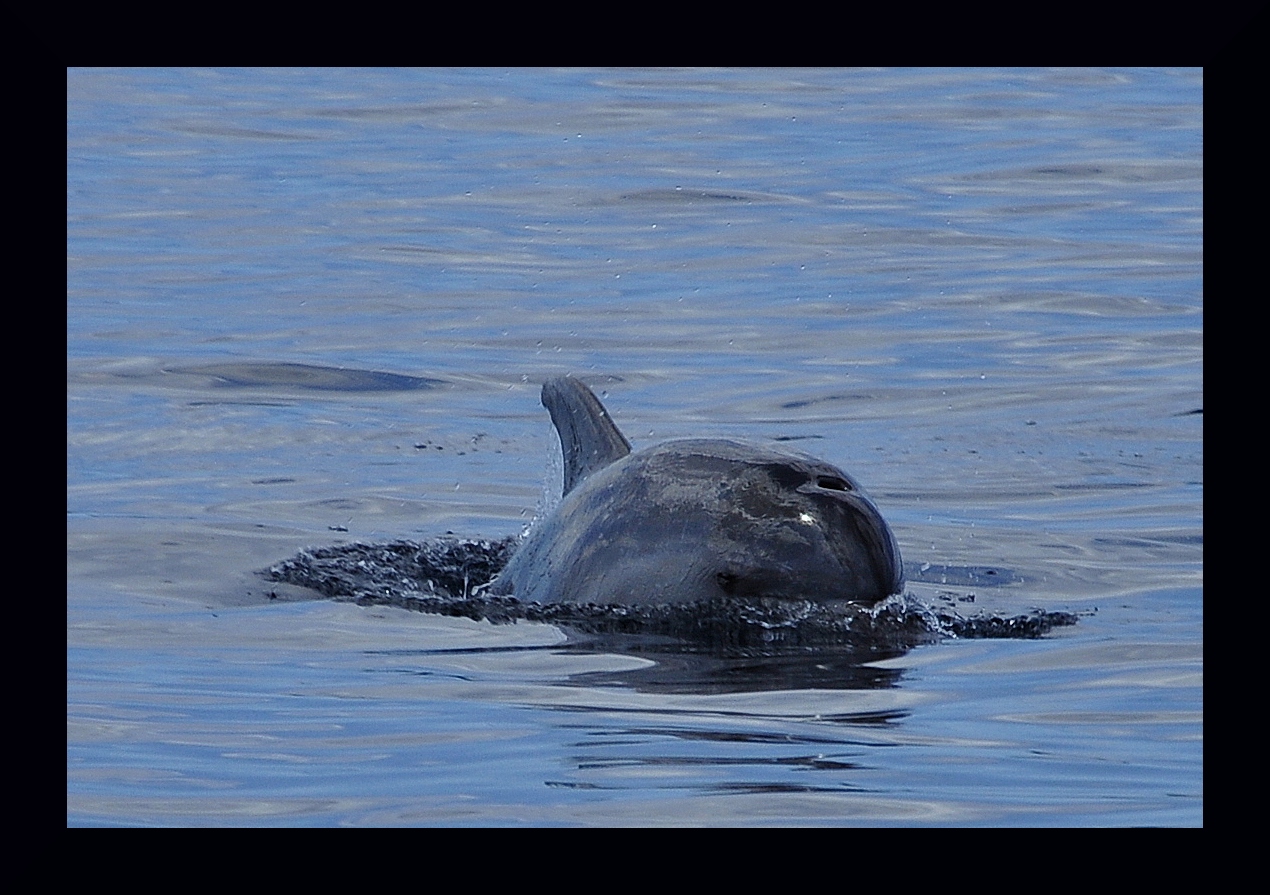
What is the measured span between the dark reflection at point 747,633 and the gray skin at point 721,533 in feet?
0.29

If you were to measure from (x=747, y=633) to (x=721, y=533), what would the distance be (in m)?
0.52

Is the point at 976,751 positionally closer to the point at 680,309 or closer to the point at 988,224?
the point at 680,309

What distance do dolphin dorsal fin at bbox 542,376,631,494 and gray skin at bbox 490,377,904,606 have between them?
0.79 meters

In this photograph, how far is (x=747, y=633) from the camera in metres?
11.2

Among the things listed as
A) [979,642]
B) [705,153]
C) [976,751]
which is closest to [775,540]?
[979,642]

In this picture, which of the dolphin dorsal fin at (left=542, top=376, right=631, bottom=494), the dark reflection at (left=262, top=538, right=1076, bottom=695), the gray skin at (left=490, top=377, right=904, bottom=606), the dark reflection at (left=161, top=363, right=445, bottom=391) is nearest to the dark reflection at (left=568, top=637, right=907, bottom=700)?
the dark reflection at (left=262, top=538, right=1076, bottom=695)

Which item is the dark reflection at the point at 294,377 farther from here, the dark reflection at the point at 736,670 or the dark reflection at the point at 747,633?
the dark reflection at the point at 736,670

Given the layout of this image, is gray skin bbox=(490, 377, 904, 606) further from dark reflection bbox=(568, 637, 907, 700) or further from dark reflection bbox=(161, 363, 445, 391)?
dark reflection bbox=(161, 363, 445, 391)

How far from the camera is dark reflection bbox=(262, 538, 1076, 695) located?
10.6 m

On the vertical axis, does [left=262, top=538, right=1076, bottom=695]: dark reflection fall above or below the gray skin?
below

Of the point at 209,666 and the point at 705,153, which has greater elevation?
the point at 705,153

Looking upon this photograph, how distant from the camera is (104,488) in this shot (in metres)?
17.2

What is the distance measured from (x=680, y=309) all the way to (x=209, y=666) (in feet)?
53.6

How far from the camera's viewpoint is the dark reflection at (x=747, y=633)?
10633mm
